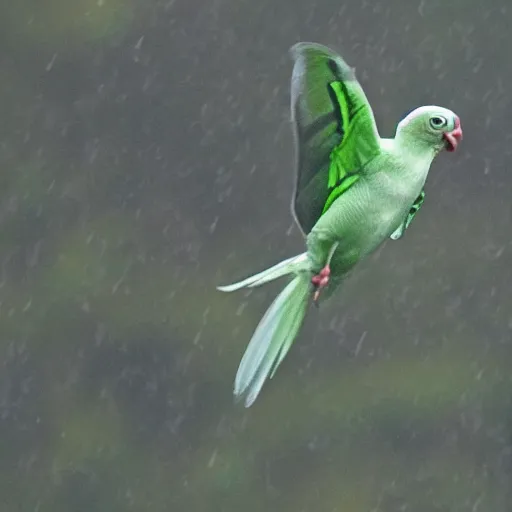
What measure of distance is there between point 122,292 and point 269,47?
1879mm

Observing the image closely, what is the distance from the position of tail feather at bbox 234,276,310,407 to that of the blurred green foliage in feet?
26.3

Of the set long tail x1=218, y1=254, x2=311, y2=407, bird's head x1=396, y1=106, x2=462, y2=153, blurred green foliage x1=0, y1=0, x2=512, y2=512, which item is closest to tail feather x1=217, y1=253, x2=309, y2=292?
long tail x1=218, y1=254, x2=311, y2=407

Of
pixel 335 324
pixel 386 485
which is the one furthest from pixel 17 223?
pixel 386 485

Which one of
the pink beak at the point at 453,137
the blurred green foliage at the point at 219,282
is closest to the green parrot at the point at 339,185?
the pink beak at the point at 453,137

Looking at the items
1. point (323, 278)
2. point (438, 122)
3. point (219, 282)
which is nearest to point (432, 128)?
point (438, 122)

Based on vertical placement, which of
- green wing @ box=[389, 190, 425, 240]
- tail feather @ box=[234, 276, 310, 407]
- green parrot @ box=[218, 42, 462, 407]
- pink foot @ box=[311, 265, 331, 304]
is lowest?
tail feather @ box=[234, 276, 310, 407]

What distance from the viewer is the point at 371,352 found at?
9945 millimetres

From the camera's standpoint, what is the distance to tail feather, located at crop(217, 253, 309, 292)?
1.07 m

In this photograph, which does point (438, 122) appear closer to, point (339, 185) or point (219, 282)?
point (339, 185)

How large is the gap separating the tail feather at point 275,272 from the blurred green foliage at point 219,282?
804 cm

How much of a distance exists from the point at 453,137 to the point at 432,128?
20 mm

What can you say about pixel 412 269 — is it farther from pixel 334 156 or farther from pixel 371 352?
pixel 334 156

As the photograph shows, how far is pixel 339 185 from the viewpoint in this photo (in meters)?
1.14

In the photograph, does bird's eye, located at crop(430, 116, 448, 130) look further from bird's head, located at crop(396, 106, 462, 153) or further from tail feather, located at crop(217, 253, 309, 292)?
tail feather, located at crop(217, 253, 309, 292)
